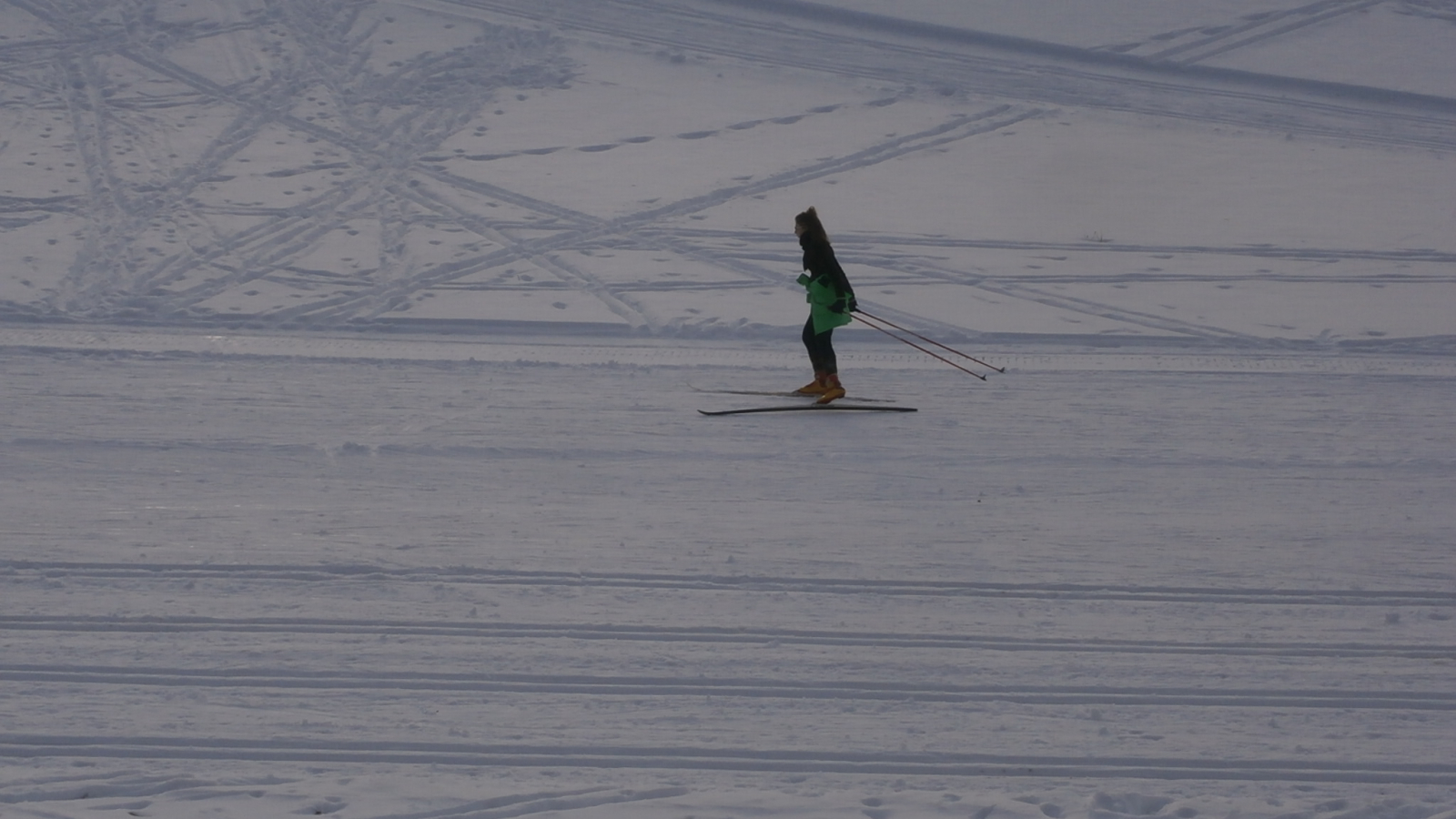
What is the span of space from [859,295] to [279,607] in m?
6.33

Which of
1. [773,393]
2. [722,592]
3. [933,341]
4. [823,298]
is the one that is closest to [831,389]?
[773,393]

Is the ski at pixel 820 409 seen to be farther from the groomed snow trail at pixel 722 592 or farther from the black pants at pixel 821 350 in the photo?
the black pants at pixel 821 350

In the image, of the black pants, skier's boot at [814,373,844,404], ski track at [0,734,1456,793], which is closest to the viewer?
ski track at [0,734,1456,793]

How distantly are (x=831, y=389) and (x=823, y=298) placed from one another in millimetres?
578

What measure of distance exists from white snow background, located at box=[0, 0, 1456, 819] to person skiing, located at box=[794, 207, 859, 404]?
49 cm

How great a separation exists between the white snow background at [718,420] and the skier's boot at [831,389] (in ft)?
1.16

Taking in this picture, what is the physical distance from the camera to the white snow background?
4844 mm

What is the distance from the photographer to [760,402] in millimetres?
8625

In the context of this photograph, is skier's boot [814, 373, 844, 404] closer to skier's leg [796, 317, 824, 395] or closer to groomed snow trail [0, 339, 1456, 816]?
skier's leg [796, 317, 824, 395]

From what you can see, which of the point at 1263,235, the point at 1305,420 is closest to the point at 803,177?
the point at 1263,235

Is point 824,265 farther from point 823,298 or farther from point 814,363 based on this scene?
point 814,363

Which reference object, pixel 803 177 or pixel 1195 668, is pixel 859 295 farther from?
pixel 1195 668

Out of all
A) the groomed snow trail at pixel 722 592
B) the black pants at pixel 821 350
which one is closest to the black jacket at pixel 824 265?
the black pants at pixel 821 350

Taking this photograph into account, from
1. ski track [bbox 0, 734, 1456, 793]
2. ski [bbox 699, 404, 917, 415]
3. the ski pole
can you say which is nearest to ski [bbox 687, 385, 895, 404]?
ski [bbox 699, 404, 917, 415]
